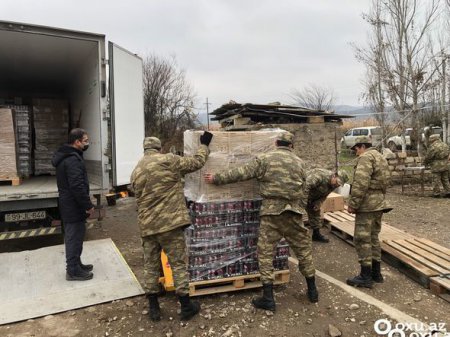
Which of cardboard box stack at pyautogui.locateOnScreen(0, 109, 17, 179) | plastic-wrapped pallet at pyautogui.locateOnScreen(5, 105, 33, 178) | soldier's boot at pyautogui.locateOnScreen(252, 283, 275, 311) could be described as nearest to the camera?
soldier's boot at pyautogui.locateOnScreen(252, 283, 275, 311)

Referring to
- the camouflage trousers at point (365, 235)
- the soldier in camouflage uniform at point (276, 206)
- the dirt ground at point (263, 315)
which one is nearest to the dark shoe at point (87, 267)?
the dirt ground at point (263, 315)

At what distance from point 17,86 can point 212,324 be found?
7449mm

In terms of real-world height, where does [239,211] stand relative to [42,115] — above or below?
below

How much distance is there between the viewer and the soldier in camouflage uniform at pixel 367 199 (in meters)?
4.53

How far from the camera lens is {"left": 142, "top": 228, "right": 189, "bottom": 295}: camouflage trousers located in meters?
3.82

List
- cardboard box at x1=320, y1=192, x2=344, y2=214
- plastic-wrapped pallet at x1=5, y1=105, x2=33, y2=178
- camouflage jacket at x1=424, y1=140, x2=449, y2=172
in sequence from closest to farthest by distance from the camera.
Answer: plastic-wrapped pallet at x1=5, y1=105, x2=33, y2=178
cardboard box at x1=320, y1=192, x2=344, y2=214
camouflage jacket at x1=424, y1=140, x2=449, y2=172

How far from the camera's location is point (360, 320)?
382cm

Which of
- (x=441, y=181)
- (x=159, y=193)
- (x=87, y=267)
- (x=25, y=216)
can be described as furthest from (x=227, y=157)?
(x=441, y=181)

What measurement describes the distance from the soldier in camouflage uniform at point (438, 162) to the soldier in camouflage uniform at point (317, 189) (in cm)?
564

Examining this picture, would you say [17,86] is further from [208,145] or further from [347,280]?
[347,280]

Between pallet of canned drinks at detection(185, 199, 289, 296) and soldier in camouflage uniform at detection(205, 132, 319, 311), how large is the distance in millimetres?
315

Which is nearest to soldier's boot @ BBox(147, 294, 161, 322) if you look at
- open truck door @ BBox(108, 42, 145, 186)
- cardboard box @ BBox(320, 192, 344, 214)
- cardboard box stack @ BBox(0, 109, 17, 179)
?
open truck door @ BBox(108, 42, 145, 186)

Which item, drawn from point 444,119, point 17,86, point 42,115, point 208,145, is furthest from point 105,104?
point 444,119

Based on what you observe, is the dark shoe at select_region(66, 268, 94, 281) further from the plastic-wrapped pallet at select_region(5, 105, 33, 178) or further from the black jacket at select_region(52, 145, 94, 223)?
the plastic-wrapped pallet at select_region(5, 105, 33, 178)
